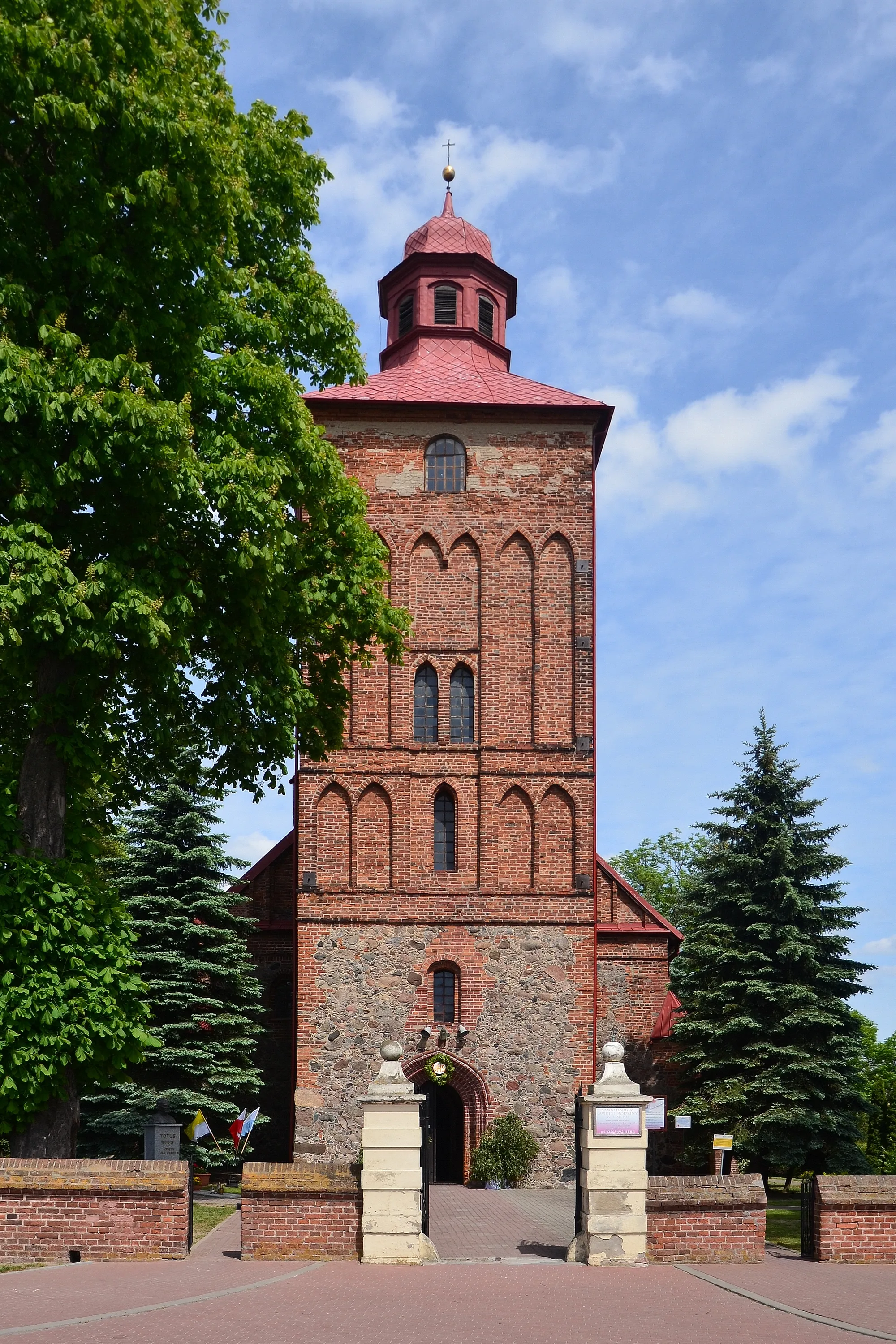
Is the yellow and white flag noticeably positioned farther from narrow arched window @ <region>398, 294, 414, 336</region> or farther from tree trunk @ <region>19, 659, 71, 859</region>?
narrow arched window @ <region>398, 294, 414, 336</region>

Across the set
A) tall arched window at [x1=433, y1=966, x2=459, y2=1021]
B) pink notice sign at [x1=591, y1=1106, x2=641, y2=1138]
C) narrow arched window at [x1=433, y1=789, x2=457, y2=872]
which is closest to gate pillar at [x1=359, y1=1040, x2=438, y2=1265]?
pink notice sign at [x1=591, y1=1106, x2=641, y2=1138]

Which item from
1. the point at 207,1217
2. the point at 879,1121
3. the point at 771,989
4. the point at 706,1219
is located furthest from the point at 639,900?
the point at 706,1219

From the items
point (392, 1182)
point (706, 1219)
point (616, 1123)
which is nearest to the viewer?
point (392, 1182)

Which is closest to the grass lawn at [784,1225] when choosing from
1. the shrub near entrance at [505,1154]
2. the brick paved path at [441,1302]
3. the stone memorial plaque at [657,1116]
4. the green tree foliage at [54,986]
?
the stone memorial plaque at [657,1116]

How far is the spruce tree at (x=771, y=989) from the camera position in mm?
22875

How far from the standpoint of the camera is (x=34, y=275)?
13969mm

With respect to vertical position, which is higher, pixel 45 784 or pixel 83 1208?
pixel 45 784

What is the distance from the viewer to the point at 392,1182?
12617 millimetres

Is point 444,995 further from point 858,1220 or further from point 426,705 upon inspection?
point 858,1220

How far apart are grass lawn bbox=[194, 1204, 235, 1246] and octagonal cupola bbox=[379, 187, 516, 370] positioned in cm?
1887

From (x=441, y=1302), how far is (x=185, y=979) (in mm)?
13978

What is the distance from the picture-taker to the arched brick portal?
2380 cm

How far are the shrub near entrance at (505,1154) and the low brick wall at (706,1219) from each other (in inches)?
420

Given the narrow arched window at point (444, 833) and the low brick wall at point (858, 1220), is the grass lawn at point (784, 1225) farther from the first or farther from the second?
the narrow arched window at point (444, 833)
